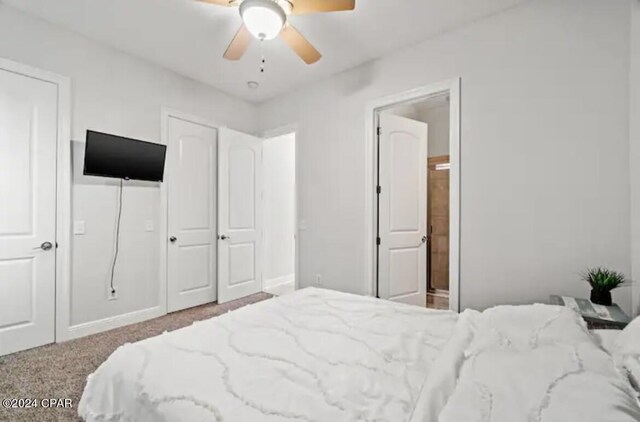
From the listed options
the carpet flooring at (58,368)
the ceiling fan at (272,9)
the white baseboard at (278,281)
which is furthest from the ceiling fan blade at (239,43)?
the white baseboard at (278,281)

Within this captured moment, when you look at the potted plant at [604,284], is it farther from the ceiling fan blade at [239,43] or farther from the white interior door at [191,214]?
the white interior door at [191,214]

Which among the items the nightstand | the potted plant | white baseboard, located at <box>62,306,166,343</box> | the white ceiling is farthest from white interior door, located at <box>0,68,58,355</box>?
the potted plant

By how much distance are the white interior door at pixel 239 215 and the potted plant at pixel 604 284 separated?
3414 mm

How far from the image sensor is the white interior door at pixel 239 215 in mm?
3834

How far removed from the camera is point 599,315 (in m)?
1.69

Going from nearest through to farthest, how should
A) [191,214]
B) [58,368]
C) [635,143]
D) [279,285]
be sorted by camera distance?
1. [635,143]
2. [58,368]
3. [191,214]
4. [279,285]

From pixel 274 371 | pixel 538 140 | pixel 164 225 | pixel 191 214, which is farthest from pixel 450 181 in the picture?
pixel 164 225

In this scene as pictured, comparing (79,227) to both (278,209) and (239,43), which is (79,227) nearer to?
(239,43)

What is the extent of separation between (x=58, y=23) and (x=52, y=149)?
1055 millimetres

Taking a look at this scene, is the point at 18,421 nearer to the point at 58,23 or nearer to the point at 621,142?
the point at 58,23

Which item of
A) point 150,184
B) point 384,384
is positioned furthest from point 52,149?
point 384,384

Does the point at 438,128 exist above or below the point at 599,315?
above

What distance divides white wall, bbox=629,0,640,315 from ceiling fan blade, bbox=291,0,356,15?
1.66m

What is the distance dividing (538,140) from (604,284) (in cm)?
103
